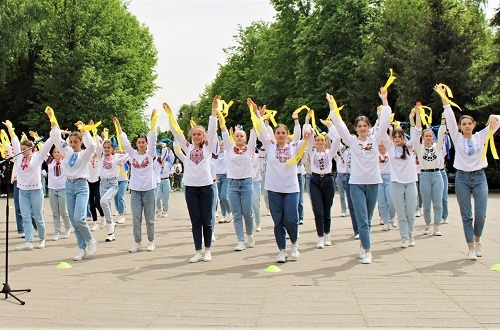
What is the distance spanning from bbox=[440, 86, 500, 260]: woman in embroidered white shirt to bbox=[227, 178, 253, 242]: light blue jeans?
11.3ft

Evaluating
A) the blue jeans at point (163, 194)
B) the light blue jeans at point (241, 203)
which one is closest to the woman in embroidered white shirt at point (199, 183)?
the light blue jeans at point (241, 203)

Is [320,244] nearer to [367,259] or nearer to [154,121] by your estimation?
[367,259]

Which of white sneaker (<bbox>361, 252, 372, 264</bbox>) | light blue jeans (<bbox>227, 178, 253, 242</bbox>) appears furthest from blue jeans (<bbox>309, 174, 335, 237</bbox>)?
white sneaker (<bbox>361, 252, 372, 264</bbox>)

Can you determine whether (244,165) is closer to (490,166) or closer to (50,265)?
(50,265)

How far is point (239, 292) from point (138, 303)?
46.0 inches

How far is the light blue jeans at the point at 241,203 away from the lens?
10.4 metres

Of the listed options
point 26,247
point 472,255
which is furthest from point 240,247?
point 26,247

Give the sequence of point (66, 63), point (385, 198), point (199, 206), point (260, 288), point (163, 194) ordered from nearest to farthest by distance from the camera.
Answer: point (260, 288), point (199, 206), point (385, 198), point (163, 194), point (66, 63)

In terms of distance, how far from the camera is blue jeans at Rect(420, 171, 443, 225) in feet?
38.9

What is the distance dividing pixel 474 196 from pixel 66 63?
33.2 meters

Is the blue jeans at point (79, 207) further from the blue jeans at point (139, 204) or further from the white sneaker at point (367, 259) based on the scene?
the white sneaker at point (367, 259)

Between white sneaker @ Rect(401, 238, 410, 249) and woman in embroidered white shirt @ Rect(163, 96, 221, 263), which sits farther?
white sneaker @ Rect(401, 238, 410, 249)

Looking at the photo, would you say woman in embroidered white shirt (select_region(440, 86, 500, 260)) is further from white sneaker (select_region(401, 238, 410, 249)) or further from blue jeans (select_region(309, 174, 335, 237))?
blue jeans (select_region(309, 174, 335, 237))

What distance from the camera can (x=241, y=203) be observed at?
10.5 m
